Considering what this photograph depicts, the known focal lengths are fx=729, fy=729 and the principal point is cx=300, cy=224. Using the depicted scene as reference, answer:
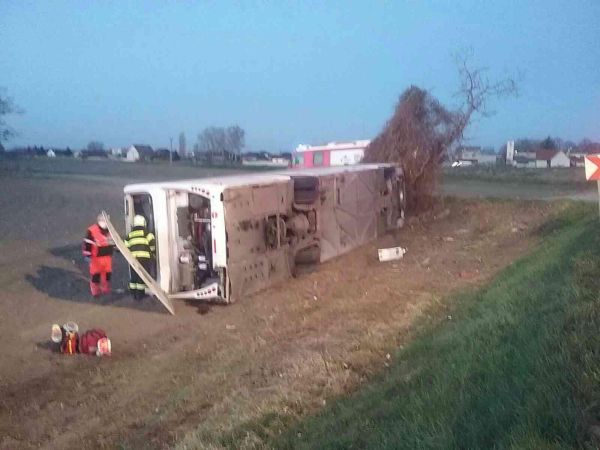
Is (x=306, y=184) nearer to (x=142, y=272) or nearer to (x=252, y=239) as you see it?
(x=252, y=239)

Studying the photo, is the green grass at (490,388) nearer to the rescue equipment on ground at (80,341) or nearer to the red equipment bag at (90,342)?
the rescue equipment on ground at (80,341)

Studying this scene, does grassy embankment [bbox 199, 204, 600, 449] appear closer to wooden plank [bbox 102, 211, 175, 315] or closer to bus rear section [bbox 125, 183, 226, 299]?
wooden plank [bbox 102, 211, 175, 315]

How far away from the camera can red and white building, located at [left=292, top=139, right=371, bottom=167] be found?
27.9 m

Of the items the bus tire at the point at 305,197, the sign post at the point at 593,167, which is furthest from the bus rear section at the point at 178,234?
the sign post at the point at 593,167

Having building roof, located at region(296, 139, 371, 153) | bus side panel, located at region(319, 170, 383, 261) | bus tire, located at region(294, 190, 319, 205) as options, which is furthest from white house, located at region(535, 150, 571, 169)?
bus tire, located at region(294, 190, 319, 205)

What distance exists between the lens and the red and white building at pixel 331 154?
91.6ft

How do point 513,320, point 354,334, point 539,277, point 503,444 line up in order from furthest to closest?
1. point 539,277
2. point 354,334
3. point 513,320
4. point 503,444

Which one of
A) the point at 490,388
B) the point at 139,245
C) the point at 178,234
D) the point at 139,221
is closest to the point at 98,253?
the point at 139,245

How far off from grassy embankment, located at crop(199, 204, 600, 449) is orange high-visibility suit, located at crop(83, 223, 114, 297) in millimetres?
6769

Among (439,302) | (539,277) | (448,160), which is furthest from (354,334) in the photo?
(448,160)

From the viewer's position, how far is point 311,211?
1575 centimetres

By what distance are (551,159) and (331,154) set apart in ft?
136

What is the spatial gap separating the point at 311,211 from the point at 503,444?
11.6m

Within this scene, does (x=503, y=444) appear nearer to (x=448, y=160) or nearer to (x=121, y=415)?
(x=121, y=415)
